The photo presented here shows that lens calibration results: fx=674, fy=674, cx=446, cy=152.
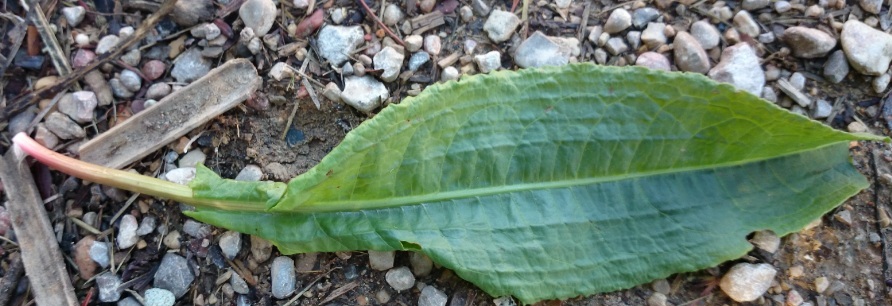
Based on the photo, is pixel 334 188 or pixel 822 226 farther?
pixel 822 226

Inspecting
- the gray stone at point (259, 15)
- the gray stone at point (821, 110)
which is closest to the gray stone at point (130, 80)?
the gray stone at point (259, 15)

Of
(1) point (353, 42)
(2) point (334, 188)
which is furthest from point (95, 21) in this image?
(2) point (334, 188)

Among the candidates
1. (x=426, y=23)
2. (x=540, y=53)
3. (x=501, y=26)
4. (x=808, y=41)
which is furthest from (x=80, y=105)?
(x=808, y=41)

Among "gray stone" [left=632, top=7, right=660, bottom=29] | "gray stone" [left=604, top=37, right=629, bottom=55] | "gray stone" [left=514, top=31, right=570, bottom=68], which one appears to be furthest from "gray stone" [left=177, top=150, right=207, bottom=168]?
"gray stone" [left=632, top=7, right=660, bottom=29]

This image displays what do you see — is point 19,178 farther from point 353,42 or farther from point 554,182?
point 554,182

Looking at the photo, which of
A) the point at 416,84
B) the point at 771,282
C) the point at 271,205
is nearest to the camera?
the point at 271,205

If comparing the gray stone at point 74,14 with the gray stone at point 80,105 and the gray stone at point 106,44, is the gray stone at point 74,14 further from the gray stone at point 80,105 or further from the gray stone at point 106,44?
the gray stone at point 80,105

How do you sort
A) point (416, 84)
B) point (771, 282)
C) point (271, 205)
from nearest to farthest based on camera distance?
point (271, 205) < point (771, 282) < point (416, 84)
